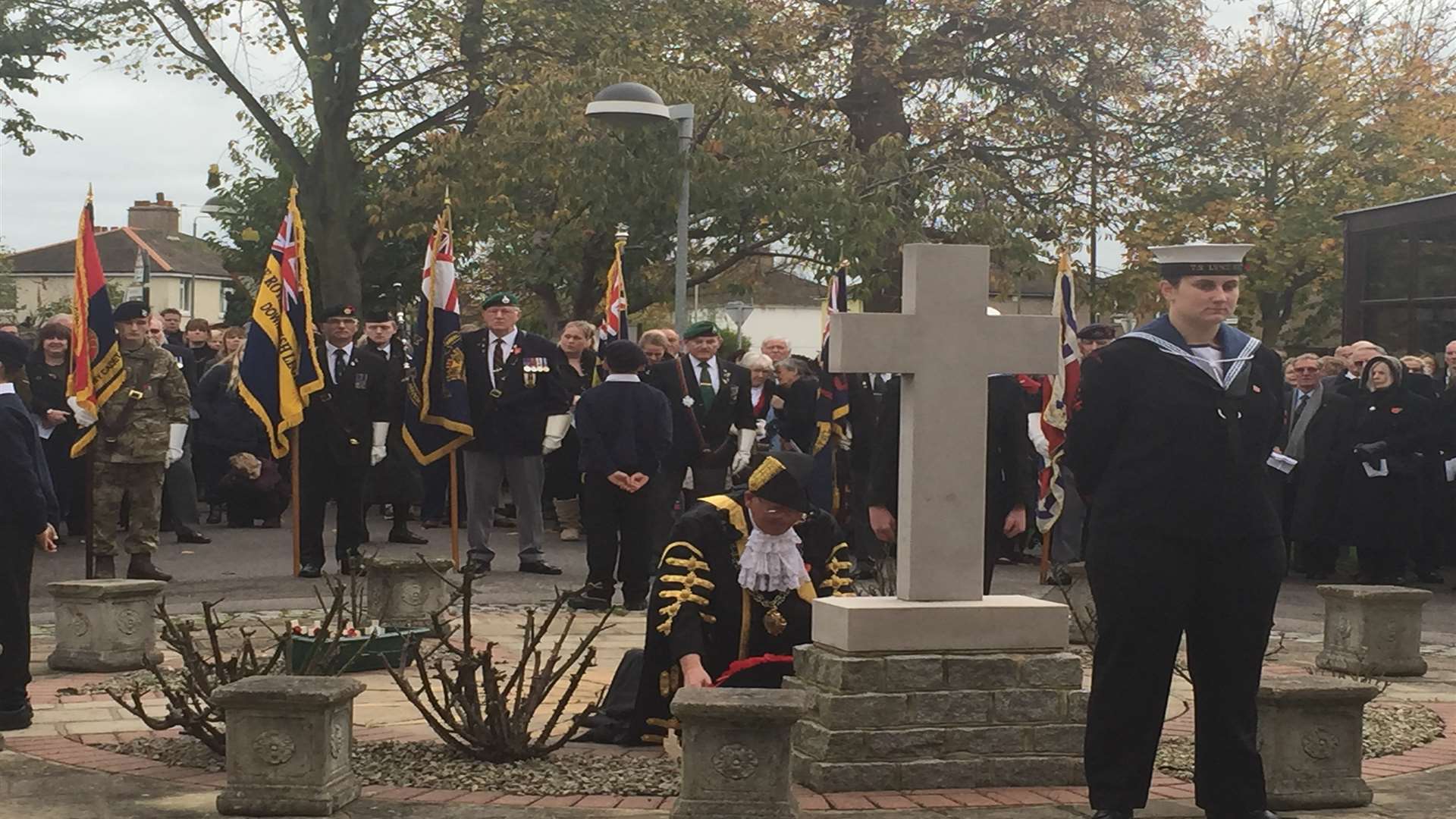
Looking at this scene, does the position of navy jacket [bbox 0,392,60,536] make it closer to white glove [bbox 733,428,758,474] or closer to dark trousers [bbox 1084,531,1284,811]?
dark trousers [bbox 1084,531,1284,811]

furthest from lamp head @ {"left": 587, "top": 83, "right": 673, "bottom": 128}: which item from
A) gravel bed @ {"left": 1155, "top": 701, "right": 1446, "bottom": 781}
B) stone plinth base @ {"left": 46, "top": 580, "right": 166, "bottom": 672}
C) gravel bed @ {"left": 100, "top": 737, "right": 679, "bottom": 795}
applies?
gravel bed @ {"left": 100, "top": 737, "right": 679, "bottom": 795}

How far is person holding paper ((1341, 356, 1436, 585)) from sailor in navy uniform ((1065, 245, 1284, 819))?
9739 millimetres

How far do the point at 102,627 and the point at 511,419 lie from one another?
4.81m

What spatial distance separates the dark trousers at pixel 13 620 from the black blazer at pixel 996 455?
3947mm

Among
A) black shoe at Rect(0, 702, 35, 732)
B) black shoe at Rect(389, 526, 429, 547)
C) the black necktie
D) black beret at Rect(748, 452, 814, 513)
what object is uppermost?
the black necktie

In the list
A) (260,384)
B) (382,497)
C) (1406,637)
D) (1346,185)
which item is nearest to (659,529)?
(260,384)

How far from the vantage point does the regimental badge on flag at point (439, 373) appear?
554 inches

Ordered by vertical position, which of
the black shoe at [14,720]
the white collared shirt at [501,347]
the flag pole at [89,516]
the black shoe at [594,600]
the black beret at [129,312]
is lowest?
the black shoe at [14,720]

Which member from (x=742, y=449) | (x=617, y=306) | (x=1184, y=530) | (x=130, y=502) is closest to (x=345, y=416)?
(x=130, y=502)

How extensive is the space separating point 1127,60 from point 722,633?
23878 millimetres

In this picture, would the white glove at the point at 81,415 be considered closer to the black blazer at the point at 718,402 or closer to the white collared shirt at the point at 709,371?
the black blazer at the point at 718,402

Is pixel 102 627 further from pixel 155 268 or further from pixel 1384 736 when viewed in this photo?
pixel 155 268

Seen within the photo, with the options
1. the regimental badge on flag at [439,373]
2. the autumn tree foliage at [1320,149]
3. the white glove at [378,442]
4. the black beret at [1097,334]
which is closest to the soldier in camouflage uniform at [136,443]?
the white glove at [378,442]

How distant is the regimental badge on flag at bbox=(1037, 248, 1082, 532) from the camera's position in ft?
44.5
